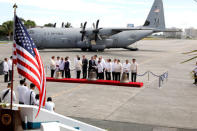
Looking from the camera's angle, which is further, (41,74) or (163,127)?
(163,127)

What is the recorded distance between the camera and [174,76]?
2370 centimetres

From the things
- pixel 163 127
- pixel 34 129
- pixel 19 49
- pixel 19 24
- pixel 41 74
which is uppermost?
pixel 19 24

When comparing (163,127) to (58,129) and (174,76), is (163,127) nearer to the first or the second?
(58,129)

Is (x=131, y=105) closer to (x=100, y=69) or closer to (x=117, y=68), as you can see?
(x=117, y=68)

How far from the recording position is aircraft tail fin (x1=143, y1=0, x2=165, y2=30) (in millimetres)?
51312

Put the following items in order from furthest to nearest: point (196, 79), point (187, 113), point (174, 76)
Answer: point (174, 76), point (196, 79), point (187, 113)

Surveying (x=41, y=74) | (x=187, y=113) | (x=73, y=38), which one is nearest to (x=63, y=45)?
(x=73, y=38)

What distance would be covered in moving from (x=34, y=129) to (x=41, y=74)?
145cm

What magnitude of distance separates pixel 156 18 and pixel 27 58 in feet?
152

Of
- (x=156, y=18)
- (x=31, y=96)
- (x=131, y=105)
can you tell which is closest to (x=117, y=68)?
(x=131, y=105)

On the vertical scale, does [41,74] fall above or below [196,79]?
above

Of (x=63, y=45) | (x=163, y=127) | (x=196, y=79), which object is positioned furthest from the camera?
(x=63, y=45)

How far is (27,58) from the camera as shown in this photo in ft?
25.0

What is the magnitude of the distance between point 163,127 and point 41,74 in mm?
5351
